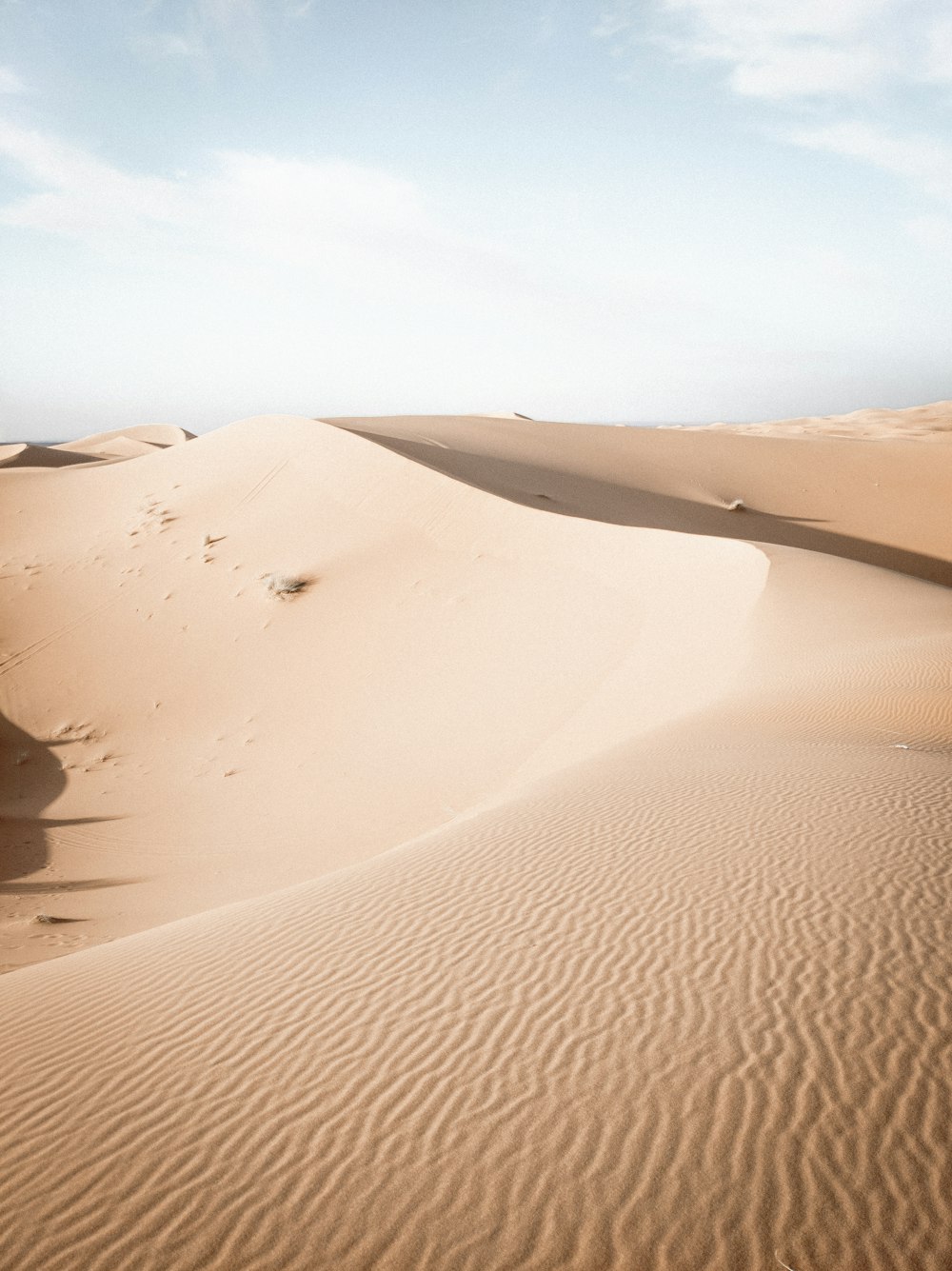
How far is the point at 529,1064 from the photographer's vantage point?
271 cm

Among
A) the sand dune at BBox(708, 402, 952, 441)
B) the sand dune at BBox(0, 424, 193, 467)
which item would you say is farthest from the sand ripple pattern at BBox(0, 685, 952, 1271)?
the sand dune at BBox(708, 402, 952, 441)

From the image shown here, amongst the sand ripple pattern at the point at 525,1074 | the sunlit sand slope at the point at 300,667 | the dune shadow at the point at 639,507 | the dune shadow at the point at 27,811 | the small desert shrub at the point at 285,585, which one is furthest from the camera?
the dune shadow at the point at 639,507

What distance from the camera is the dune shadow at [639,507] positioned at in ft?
65.0

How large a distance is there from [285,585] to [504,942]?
39.3ft

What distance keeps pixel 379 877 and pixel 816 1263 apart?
297 centimetres

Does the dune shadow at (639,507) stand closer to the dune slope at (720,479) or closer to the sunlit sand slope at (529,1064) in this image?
the dune slope at (720,479)

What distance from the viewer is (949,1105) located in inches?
94.0

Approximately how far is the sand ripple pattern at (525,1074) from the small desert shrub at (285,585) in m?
10.6

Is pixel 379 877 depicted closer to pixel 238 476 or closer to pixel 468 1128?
pixel 468 1128

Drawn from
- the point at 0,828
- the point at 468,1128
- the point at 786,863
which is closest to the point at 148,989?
the point at 468,1128

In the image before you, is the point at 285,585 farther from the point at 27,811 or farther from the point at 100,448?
the point at 100,448

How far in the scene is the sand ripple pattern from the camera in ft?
7.08

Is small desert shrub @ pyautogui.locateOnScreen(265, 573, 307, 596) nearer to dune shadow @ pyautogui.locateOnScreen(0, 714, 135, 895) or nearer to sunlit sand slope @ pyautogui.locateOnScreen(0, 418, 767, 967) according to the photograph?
sunlit sand slope @ pyautogui.locateOnScreen(0, 418, 767, 967)

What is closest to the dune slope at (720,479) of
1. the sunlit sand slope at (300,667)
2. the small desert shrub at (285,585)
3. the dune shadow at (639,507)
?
the dune shadow at (639,507)
